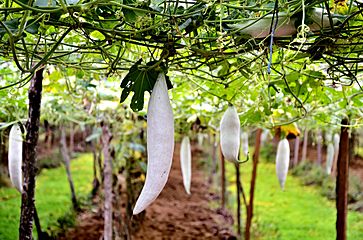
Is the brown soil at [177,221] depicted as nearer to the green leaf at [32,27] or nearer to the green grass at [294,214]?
the green grass at [294,214]

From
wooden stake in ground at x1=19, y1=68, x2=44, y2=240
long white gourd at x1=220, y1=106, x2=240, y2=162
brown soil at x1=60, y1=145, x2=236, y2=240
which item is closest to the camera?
long white gourd at x1=220, y1=106, x2=240, y2=162

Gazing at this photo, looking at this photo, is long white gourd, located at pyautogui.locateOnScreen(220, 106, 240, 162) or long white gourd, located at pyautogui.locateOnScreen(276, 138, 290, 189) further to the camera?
long white gourd, located at pyautogui.locateOnScreen(276, 138, 290, 189)

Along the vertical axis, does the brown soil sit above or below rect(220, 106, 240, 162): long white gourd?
below

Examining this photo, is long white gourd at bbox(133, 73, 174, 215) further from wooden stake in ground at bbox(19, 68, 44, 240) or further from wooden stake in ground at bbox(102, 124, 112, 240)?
wooden stake in ground at bbox(102, 124, 112, 240)

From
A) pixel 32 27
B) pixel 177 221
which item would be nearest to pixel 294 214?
pixel 177 221

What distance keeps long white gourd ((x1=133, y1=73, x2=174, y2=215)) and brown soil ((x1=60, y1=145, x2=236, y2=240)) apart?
3271mm

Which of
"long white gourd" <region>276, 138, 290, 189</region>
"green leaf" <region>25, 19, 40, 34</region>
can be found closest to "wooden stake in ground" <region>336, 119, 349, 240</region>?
"long white gourd" <region>276, 138, 290, 189</region>

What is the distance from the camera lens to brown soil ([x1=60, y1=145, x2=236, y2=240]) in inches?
169

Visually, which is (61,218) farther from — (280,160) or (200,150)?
(200,150)

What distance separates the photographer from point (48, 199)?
551 cm

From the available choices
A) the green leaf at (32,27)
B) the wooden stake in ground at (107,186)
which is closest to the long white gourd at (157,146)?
the green leaf at (32,27)

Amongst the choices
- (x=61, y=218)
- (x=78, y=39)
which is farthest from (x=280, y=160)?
(x=61, y=218)

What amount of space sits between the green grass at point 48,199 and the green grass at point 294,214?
1.98 m

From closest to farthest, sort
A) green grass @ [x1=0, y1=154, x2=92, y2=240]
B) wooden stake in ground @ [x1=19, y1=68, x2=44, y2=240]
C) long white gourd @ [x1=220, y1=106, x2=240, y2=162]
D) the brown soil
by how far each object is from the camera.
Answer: long white gourd @ [x1=220, y1=106, x2=240, y2=162] < wooden stake in ground @ [x1=19, y1=68, x2=44, y2=240] < green grass @ [x1=0, y1=154, x2=92, y2=240] < the brown soil
